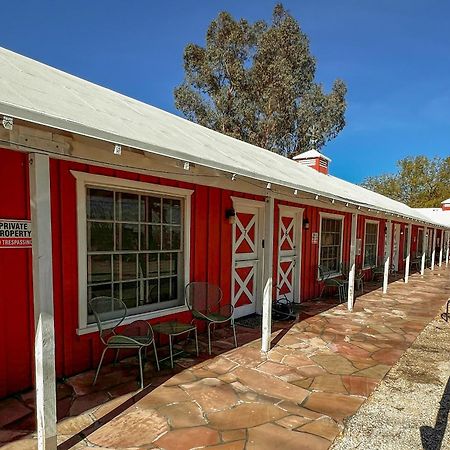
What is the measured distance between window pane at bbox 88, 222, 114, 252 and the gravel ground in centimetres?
291

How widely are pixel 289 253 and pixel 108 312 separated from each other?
4351 mm

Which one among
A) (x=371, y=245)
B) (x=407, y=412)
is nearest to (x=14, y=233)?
(x=407, y=412)

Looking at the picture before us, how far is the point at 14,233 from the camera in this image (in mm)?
3023

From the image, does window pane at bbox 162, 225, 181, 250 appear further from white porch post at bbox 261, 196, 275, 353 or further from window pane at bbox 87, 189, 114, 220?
white porch post at bbox 261, 196, 275, 353

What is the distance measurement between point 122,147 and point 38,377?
162 cm

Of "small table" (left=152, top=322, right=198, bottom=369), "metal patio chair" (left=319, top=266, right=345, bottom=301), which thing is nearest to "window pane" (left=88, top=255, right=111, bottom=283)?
"small table" (left=152, top=322, right=198, bottom=369)

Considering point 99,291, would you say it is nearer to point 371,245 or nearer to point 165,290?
point 165,290

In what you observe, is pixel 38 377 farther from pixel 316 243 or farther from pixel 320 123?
pixel 320 123

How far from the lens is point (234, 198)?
5.45 m

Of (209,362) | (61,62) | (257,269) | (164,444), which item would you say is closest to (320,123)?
(61,62)

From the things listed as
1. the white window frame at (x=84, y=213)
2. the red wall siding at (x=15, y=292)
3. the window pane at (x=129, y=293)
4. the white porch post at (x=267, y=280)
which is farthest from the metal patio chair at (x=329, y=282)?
the red wall siding at (x=15, y=292)

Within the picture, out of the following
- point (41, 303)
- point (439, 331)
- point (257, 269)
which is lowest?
point (439, 331)

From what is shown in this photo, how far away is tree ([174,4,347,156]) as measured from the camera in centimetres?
1834

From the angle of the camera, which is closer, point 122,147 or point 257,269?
point 122,147
